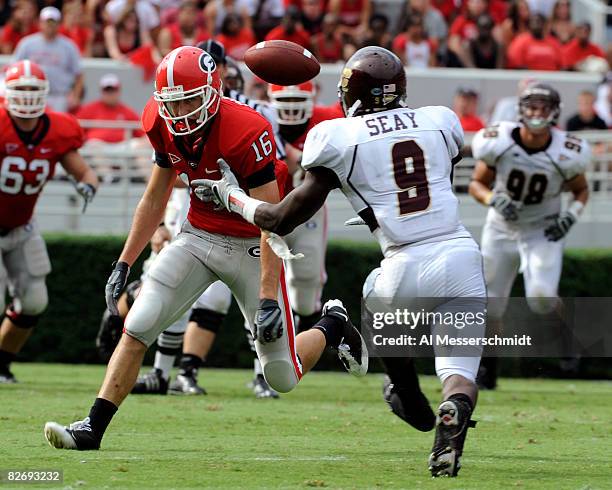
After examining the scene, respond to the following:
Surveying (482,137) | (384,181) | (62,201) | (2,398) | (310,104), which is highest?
(384,181)

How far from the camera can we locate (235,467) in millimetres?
5137

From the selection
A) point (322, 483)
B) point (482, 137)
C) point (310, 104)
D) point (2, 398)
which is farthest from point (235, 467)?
point (482, 137)

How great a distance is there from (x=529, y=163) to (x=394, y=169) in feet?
14.0

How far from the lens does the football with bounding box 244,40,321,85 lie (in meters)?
5.98

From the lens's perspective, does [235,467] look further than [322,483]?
Yes

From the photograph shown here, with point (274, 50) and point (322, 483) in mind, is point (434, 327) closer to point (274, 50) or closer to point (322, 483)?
point (322, 483)

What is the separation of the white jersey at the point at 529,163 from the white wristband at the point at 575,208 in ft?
0.49

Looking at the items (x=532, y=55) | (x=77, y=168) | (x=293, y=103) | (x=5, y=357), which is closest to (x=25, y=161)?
(x=77, y=168)

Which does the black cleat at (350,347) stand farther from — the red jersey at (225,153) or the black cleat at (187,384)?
the black cleat at (187,384)

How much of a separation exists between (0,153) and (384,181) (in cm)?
395

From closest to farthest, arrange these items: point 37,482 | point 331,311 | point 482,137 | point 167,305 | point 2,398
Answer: point 37,482 < point 167,305 < point 331,311 < point 2,398 < point 482,137

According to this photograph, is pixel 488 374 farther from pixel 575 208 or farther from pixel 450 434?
pixel 450 434

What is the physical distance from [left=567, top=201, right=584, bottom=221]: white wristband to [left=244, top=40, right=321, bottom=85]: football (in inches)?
145

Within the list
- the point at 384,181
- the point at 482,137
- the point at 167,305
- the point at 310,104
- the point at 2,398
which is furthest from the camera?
the point at 482,137
